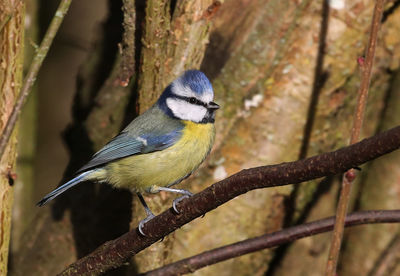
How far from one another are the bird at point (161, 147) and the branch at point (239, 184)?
0.47 meters

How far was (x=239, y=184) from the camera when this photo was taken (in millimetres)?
1303

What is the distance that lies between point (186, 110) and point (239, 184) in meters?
1.21

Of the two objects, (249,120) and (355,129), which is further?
(249,120)

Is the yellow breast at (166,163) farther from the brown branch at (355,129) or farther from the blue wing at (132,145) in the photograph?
the brown branch at (355,129)

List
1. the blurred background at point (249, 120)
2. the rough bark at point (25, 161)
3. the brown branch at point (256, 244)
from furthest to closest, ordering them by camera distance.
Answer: the rough bark at point (25, 161)
the blurred background at point (249, 120)
the brown branch at point (256, 244)

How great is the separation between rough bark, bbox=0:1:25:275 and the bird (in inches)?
17.2

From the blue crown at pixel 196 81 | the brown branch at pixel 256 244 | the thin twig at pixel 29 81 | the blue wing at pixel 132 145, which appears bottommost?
the brown branch at pixel 256 244

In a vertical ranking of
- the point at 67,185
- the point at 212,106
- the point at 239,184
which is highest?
the point at 212,106

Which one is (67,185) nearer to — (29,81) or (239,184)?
(29,81)

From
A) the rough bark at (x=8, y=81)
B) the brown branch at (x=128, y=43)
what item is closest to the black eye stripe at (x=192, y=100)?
the brown branch at (x=128, y=43)

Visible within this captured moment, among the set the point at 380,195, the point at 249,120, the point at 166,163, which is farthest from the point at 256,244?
the point at 380,195

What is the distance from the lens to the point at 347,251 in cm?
322

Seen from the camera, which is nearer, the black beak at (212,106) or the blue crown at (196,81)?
the blue crown at (196,81)

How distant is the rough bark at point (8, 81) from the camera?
5.49 feet
